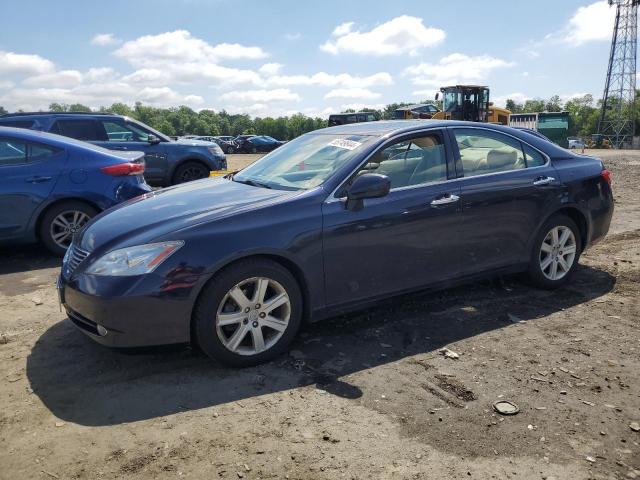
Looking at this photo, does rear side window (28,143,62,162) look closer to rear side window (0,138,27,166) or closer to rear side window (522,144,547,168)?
rear side window (0,138,27,166)

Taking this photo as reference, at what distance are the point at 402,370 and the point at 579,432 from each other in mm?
1100

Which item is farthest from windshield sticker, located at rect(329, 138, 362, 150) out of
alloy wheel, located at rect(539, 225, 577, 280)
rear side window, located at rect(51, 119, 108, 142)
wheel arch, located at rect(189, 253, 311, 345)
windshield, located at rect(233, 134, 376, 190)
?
rear side window, located at rect(51, 119, 108, 142)

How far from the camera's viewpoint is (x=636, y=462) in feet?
8.55

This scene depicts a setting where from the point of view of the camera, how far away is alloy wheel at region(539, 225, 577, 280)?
5062 millimetres

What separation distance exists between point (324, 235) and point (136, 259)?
1.24 metres

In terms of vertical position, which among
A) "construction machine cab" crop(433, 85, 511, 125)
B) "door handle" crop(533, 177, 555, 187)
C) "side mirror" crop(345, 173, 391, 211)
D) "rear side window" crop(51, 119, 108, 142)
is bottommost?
"door handle" crop(533, 177, 555, 187)

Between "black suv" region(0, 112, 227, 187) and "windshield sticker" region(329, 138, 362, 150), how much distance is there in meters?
6.42

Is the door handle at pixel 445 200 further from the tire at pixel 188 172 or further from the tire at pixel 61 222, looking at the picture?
the tire at pixel 188 172

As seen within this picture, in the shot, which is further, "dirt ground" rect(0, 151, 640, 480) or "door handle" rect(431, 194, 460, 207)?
"door handle" rect(431, 194, 460, 207)

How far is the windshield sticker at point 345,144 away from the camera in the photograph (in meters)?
4.27

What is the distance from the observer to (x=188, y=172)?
11.0 meters

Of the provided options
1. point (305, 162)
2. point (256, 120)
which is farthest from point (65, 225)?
point (256, 120)

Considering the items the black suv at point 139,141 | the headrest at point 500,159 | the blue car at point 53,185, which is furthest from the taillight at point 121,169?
the headrest at point 500,159

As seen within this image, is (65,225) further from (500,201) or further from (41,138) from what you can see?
(500,201)
